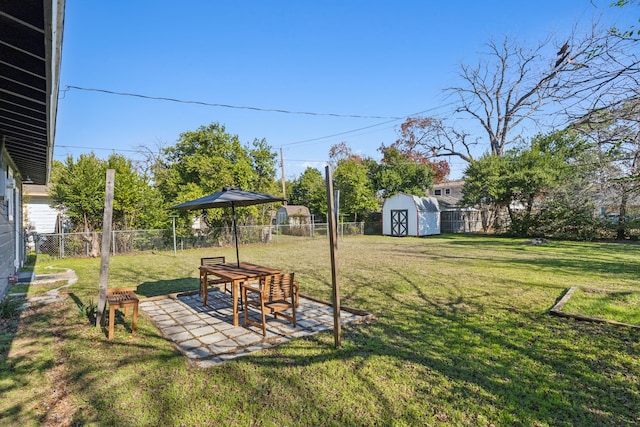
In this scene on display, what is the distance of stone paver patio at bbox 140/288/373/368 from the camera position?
3.69 meters

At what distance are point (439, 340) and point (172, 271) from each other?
7558mm

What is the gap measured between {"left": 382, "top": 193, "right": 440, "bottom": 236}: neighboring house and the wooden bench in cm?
1968

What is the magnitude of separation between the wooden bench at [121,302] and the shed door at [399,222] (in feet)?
65.3

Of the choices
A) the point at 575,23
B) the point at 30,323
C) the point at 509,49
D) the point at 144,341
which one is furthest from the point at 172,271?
the point at 509,49

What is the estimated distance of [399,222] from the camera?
2316 centimetres

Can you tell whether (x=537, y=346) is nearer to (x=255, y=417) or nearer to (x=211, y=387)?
(x=255, y=417)

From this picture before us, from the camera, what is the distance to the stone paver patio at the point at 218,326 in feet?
12.1

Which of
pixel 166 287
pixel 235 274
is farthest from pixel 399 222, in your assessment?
pixel 235 274

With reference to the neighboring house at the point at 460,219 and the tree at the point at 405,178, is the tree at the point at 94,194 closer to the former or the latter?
the tree at the point at 405,178

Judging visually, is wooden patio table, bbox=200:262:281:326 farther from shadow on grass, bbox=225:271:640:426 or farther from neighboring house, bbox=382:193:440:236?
neighboring house, bbox=382:193:440:236

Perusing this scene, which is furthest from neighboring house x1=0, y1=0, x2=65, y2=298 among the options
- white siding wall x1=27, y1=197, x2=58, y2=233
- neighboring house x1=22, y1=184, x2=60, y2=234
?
white siding wall x1=27, y1=197, x2=58, y2=233

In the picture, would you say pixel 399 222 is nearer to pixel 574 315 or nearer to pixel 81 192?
pixel 81 192

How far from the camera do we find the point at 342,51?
15375mm

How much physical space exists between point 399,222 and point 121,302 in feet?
67.5
